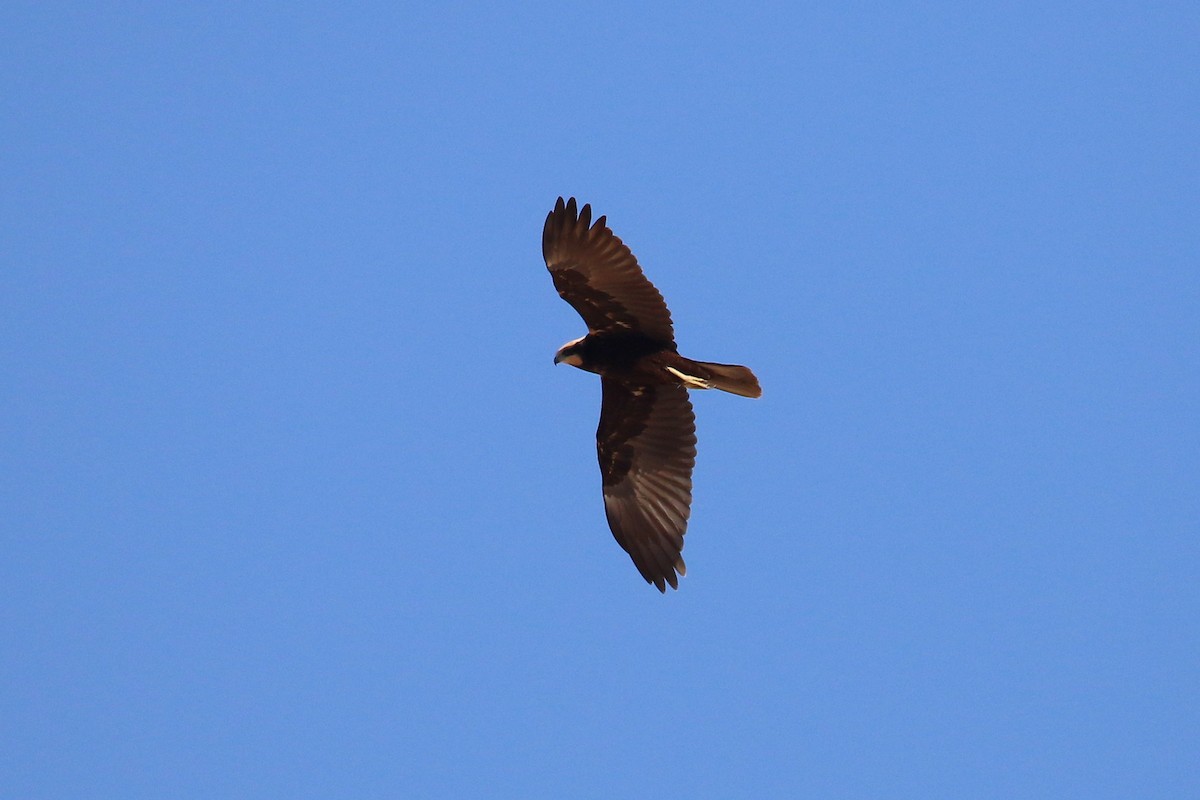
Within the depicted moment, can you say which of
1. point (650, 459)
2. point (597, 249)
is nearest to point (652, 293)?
point (597, 249)

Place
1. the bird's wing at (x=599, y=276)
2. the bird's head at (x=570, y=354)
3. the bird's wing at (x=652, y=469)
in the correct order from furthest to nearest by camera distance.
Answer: the bird's wing at (x=652, y=469)
the bird's head at (x=570, y=354)
the bird's wing at (x=599, y=276)

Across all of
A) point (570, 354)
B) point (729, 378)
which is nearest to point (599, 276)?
point (570, 354)

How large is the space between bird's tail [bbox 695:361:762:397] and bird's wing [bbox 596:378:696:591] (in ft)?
1.93

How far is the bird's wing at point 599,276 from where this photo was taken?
12.1 m

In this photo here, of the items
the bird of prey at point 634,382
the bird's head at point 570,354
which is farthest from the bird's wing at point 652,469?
the bird's head at point 570,354

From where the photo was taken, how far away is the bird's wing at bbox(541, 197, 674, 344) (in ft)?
39.8

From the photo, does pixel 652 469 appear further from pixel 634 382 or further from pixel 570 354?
pixel 570 354

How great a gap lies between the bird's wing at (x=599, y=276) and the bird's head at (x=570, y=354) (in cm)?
27

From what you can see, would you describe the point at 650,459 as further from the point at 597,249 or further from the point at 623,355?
the point at 597,249

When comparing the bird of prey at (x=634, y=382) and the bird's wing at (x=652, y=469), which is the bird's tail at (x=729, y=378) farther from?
the bird's wing at (x=652, y=469)

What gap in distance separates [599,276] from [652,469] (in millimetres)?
1929

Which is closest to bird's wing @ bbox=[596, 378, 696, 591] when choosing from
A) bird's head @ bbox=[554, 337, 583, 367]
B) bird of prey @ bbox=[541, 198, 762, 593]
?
bird of prey @ bbox=[541, 198, 762, 593]

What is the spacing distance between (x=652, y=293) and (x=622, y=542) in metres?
2.40

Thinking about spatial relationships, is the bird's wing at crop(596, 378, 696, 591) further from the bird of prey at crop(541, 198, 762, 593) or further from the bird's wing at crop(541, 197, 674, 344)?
the bird's wing at crop(541, 197, 674, 344)
